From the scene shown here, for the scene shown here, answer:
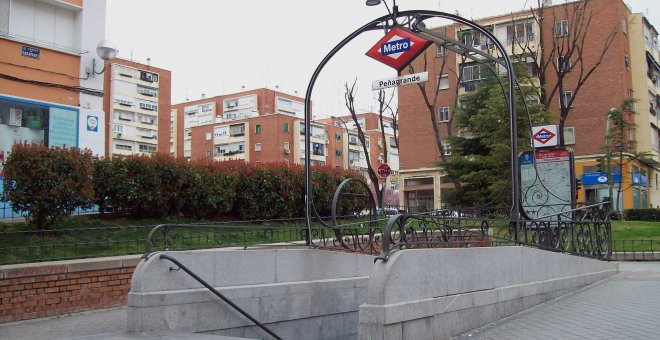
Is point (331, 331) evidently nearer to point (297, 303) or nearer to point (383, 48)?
point (297, 303)

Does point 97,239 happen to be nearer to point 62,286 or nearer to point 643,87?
point 62,286

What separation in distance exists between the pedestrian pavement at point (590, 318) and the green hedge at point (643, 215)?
974 inches

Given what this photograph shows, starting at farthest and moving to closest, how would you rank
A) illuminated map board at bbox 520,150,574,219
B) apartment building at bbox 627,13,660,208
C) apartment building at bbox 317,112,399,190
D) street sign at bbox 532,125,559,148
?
1. apartment building at bbox 317,112,399,190
2. apartment building at bbox 627,13,660,208
3. street sign at bbox 532,125,559,148
4. illuminated map board at bbox 520,150,574,219

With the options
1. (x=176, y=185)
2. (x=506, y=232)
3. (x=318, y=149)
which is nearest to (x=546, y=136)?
(x=506, y=232)

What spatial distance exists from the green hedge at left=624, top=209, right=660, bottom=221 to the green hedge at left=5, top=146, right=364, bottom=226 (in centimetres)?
2177

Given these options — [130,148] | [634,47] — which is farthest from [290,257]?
[130,148]

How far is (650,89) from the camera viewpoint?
147 feet

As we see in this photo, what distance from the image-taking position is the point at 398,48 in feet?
29.8

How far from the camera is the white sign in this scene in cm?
888

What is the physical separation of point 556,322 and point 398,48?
457 cm

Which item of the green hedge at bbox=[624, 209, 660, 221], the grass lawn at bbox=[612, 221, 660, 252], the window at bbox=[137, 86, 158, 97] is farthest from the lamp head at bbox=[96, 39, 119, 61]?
the window at bbox=[137, 86, 158, 97]

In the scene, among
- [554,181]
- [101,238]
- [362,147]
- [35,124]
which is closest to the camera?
[101,238]

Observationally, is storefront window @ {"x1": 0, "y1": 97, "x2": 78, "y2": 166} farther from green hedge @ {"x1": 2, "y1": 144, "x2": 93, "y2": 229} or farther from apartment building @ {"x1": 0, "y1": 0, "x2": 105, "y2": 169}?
green hedge @ {"x1": 2, "y1": 144, "x2": 93, "y2": 229}

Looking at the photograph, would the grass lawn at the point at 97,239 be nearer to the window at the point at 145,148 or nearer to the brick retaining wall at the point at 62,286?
the brick retaining wall at the point at 62,286
